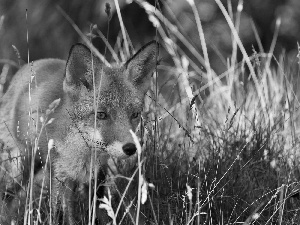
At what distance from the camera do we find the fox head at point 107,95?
4836 mm

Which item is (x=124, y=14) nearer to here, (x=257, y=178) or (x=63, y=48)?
(x=63, y=48)

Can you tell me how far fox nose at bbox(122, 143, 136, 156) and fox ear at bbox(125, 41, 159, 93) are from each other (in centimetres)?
79

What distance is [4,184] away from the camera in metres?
5.16

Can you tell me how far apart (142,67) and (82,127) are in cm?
69

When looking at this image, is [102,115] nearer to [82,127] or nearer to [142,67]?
[82,127]

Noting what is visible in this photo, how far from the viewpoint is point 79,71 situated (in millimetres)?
5121

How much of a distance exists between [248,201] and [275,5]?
6.58 m

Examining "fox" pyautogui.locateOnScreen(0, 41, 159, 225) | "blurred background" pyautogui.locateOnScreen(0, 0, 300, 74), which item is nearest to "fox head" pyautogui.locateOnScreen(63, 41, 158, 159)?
"fox" pyautogui.locateOnScreen(0, 41, 159, 225)

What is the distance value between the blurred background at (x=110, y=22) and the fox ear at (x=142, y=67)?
4232mm

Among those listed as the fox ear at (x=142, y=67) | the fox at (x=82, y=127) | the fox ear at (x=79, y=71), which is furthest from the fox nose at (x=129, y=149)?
the fox ear at (x=142, y=67)

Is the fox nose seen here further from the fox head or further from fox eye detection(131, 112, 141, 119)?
fox eye detection(131, 112, 141, 119)

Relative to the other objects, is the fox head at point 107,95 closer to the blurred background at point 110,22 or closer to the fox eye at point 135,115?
the fox eye at point 135,115

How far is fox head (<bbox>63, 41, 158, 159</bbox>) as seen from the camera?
4836mm

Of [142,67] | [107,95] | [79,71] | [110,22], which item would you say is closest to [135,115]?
[107,95]
